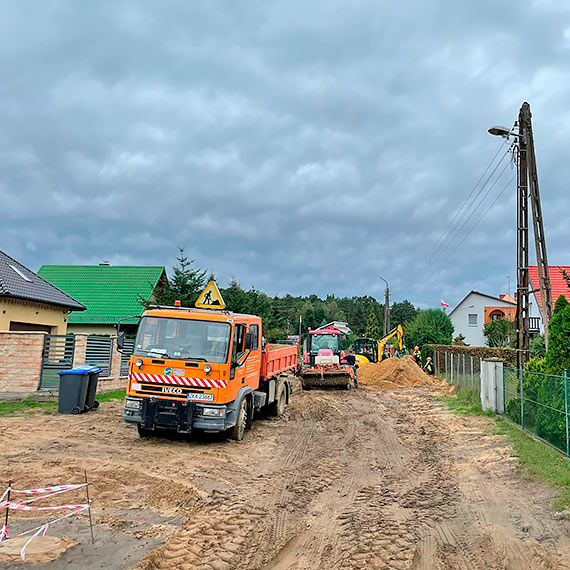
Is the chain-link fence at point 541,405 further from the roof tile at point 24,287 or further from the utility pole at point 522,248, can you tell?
the roof tile at point 24,287

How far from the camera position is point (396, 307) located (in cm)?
12362

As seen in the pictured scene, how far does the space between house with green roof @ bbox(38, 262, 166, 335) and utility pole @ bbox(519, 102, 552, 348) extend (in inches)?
749

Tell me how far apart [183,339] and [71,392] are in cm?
493

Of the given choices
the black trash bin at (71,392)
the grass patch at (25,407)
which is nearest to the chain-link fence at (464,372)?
the black trash bin at (71,392)

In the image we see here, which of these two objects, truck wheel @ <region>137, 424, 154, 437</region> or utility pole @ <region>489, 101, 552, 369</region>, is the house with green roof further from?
utility pole @ <region>489, 101, 552, 369</region>

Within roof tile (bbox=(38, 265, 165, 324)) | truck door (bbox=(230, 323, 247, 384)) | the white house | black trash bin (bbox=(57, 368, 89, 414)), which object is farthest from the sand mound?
the white house

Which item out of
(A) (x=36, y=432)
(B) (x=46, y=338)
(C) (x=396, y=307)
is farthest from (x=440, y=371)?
(C) (x=396, y=307)

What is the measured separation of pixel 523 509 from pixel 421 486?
63.9 inches

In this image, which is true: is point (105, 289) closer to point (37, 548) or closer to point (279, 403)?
point (279, 403)

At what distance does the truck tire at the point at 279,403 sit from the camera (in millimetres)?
14970

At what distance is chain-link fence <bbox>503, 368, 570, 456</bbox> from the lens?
9.45m

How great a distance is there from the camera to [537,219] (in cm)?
1562

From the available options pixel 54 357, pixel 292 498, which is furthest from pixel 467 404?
pixel 54 357

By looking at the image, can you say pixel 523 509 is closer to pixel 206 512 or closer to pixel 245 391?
pixel 206 512
